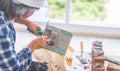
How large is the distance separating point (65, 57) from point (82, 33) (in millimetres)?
636

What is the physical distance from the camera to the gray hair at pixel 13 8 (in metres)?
0.98

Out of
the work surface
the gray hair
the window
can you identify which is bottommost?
the work surface

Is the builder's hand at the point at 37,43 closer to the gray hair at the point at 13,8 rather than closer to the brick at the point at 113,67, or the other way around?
the gray hair at the point at 13,8

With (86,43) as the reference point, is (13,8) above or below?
above

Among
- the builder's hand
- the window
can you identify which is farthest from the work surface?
the builder's hand

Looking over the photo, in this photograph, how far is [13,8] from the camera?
3.25ft

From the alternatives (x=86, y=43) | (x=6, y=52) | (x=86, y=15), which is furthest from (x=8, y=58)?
(x=86, y=15)

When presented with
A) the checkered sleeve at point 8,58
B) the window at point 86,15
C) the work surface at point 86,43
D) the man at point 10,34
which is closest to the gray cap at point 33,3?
the man at point 10,34

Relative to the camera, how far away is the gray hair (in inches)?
38.5

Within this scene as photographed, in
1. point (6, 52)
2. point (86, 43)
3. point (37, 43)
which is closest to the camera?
point (6, 52)

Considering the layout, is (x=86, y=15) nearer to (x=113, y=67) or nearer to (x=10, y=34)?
(x=113, y=67)

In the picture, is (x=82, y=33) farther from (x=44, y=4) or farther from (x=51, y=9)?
(x=44, y=4)

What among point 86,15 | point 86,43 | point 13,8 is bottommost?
point 86,43

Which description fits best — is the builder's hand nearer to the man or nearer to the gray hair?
the man
